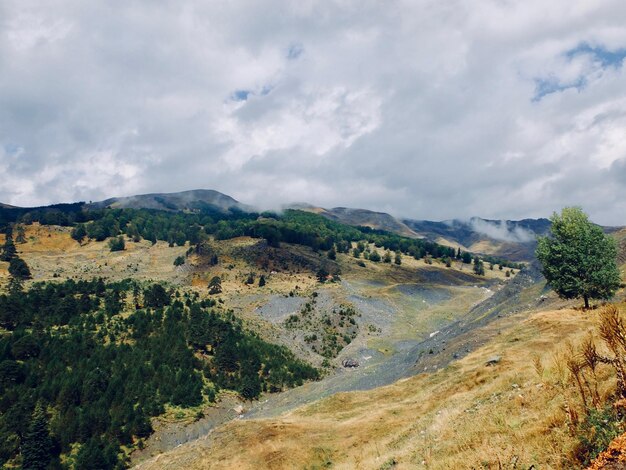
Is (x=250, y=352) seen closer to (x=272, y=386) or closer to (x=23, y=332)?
(x=272, y=386)

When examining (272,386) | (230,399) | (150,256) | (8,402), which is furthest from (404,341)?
(150,256)

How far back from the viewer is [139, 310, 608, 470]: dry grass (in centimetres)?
975

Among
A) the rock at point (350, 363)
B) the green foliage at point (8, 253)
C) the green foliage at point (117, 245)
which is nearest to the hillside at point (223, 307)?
the rock at point (350, 363)

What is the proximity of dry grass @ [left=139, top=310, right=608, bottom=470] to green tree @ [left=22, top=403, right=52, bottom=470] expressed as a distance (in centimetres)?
2411

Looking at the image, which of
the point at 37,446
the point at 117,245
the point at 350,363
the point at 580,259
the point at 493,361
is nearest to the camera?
the point at 493,361

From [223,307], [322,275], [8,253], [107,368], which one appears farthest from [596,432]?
[8,253]

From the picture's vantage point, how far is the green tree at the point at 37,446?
43.0 metres

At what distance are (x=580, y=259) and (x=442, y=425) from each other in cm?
2672

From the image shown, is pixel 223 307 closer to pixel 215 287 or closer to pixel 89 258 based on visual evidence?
pixel 215 287

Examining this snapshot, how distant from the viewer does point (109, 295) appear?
87.2 metres

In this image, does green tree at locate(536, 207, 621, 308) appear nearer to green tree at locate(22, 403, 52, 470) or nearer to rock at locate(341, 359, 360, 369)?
rock at locate(341, 359, 360, 369)

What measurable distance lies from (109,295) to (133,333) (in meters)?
21.7

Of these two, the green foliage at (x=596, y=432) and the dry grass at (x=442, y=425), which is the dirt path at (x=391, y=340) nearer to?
the dry grass at (x=442, y=425)

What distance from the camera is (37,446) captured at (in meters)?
43.8
